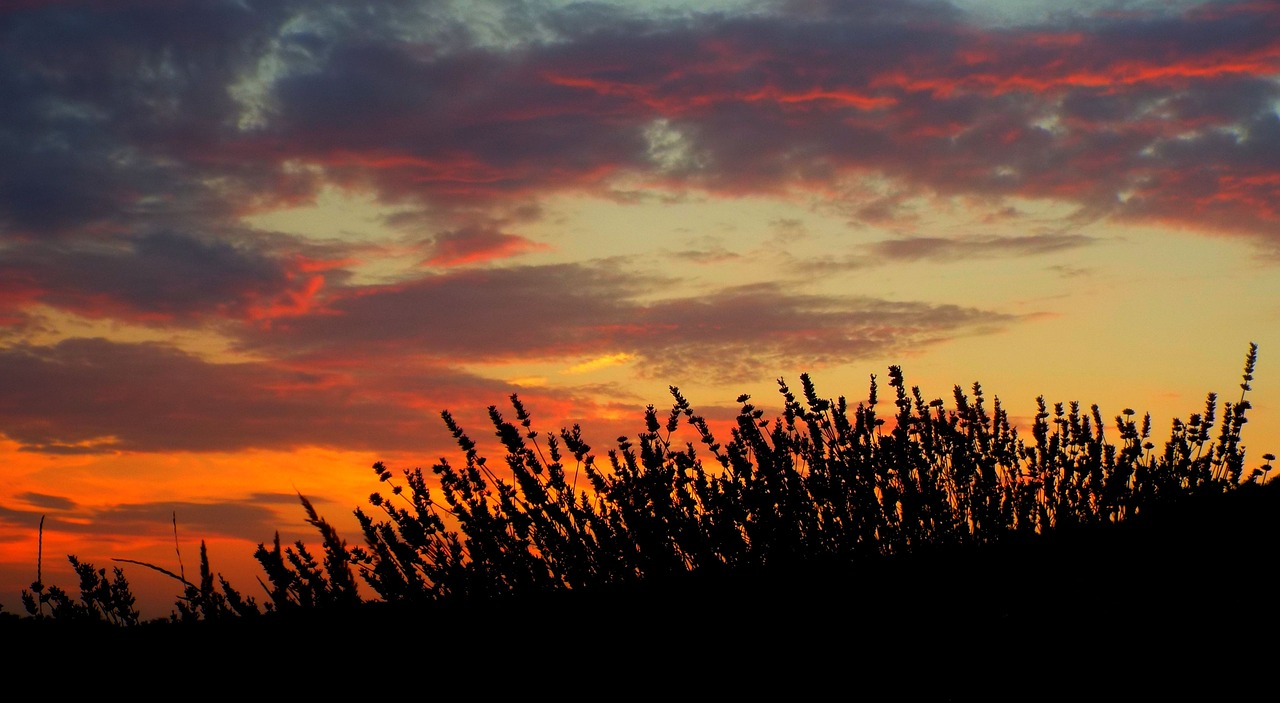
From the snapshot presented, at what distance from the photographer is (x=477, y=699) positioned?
9.78 feet

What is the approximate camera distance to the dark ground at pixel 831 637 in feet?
8.86

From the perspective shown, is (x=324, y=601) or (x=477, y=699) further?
(x=324, y=601)

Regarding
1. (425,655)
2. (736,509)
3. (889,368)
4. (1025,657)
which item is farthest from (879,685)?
(889,368)

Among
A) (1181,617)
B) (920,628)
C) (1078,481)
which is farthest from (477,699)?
(1078,481)

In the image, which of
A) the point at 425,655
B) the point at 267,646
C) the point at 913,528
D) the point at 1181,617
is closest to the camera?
the point at 1181,617

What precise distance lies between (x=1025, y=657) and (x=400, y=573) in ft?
10.3

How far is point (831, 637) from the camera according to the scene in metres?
3.18

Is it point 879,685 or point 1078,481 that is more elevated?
point 1078,481

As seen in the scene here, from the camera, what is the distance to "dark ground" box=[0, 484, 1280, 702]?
270 cm

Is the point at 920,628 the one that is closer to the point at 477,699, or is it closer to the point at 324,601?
the point at 477,699

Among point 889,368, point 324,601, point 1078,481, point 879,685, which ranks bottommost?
point 879,685

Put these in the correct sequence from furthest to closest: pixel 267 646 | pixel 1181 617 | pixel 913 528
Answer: pixel 913 528
pixel 267 646
pixel 1181 617

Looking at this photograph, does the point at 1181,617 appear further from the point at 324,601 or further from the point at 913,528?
the point at 324,601

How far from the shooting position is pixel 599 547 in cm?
500
